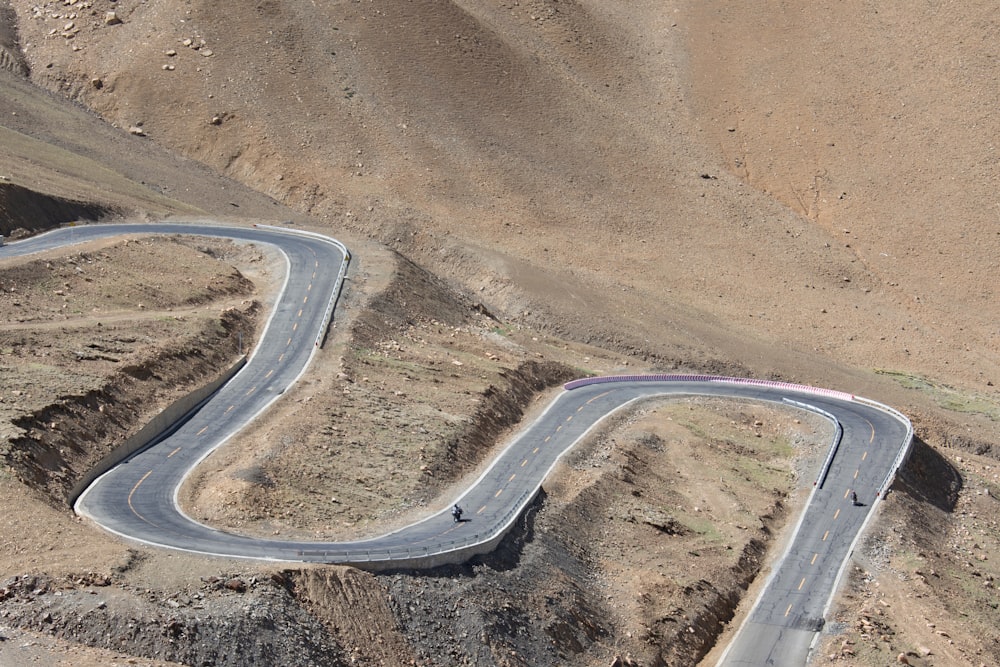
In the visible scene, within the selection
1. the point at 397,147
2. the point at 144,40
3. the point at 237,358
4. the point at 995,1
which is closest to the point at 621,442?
the point at 237,358

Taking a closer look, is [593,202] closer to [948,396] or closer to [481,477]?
[948,396]

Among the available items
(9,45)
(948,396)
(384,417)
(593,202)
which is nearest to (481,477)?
(384,417)

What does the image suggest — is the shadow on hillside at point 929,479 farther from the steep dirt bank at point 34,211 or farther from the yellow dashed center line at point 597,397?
the steep dirt bank at point 34,211

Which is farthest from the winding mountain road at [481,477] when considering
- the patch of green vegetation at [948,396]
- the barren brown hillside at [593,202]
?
the patch of green vegetation at [948,396]

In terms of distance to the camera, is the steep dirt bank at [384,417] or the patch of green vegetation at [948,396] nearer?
the steep dirt bank at [384,417]

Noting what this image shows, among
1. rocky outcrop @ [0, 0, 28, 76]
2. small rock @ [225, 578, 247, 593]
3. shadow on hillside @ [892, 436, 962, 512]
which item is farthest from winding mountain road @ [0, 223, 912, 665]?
rocky outcrop @ [0, 0, 28, 76]
